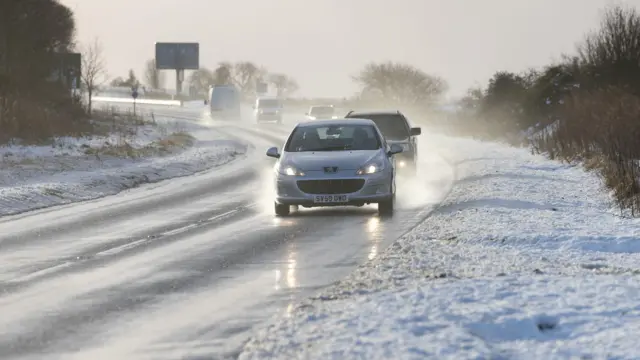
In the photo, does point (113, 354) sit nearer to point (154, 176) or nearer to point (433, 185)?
point (433, 185)

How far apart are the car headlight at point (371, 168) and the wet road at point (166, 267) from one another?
0.70 meters

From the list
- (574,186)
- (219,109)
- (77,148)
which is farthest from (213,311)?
(219,109)

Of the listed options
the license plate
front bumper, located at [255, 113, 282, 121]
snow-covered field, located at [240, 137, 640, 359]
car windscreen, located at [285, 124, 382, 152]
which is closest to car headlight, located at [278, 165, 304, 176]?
the license plate

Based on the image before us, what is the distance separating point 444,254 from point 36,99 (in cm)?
3952

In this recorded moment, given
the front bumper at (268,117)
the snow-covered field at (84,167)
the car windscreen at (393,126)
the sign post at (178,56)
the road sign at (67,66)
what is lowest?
the front bumper at (268,117)

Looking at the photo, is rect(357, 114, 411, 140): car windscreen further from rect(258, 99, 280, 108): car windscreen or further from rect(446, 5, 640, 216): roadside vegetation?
rect(258, 99, 280, 108): car windscreen

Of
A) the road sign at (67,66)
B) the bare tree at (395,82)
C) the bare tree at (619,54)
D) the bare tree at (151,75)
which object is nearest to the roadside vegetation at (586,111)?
the bare tree at (619,54)

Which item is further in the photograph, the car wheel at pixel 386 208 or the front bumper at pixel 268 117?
the front bumper at pixel 268 117

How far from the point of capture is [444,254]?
11695mm

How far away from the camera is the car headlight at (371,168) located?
17219 millimetres

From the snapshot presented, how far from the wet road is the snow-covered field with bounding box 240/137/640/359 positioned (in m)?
0.49

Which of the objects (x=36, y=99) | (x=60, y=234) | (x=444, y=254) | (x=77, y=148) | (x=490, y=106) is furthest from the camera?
(x=490, y=106)

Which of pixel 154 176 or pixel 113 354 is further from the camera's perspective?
pixel 154 176

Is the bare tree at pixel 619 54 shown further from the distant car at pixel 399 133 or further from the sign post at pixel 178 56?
the sign post at pixel 178 56
